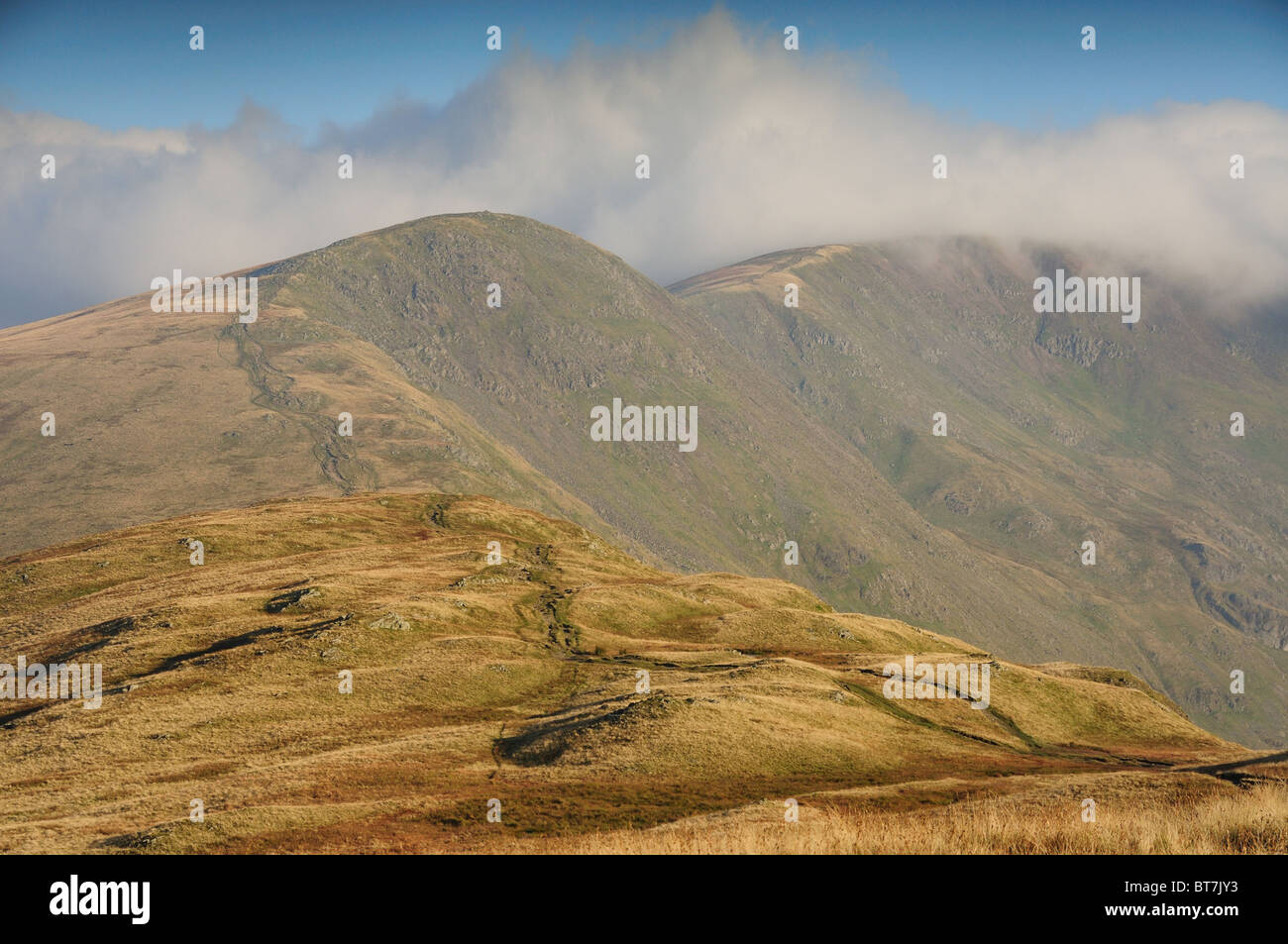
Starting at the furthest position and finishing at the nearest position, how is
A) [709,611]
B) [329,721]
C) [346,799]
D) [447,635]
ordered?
[709,611] < [447,635] < [329,721] < [346,799]

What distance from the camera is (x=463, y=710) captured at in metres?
90.4

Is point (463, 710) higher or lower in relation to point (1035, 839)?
lower

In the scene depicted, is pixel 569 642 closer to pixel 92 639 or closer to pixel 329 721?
pixel 329 721

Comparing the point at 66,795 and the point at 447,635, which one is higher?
the point at 447,635

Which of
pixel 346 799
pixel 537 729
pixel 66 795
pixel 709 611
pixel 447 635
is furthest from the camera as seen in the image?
pixel 709 611

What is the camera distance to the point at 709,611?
455 feet

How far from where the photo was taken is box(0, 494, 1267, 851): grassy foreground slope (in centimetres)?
5831

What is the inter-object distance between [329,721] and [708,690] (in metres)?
33.4

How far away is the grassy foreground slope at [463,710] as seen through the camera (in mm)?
58312

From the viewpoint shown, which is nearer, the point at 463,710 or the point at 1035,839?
the point at 1035,839

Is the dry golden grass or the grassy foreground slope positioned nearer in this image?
the dry golden grass

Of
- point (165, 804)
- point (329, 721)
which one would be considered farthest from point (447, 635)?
point (165, 804)

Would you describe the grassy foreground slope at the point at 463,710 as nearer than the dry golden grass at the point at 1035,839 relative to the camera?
No
